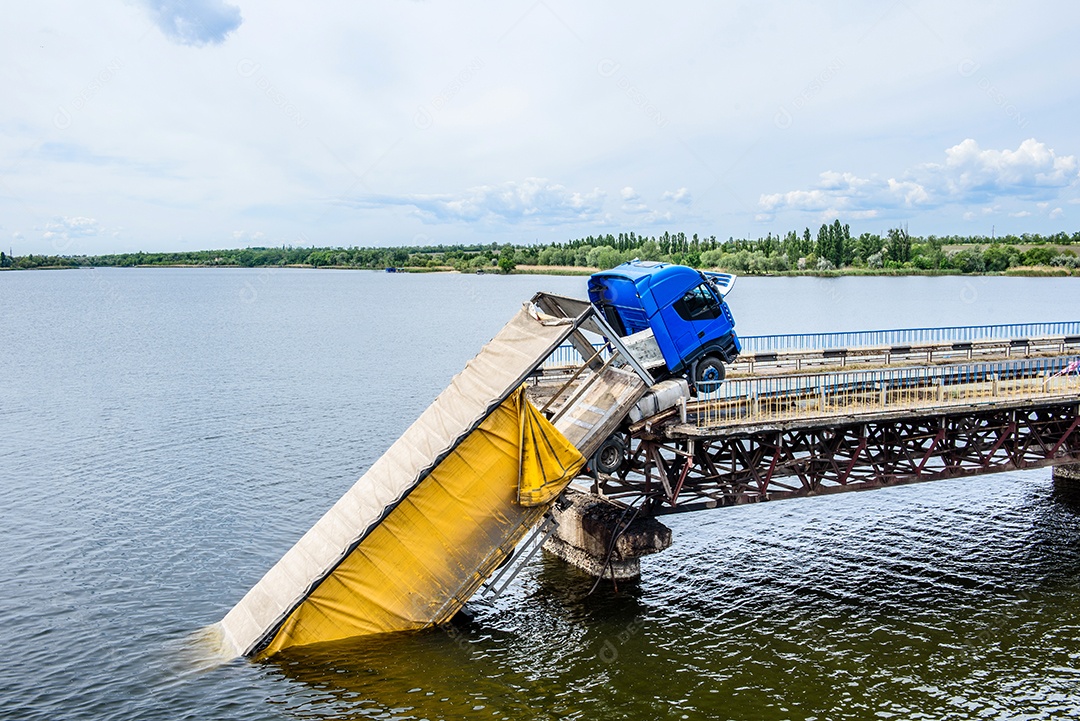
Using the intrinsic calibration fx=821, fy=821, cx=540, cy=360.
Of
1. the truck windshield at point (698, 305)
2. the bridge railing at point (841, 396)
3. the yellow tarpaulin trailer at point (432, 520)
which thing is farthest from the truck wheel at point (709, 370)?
the yellow tarpaulin trailer at point (432, 520)

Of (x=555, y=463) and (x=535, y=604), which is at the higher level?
(x=555, y=463)

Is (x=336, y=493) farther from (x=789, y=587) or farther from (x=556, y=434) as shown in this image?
(x=789, y=587)

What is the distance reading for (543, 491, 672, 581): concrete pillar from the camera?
2647cm

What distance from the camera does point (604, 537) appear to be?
26.9 m

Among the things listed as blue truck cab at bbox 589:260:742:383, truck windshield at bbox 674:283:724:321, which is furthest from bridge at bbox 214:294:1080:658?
truck windshield at bbox 674:283:724:321

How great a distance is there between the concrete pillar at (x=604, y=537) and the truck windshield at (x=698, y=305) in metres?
7.06

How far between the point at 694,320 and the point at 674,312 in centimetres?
100

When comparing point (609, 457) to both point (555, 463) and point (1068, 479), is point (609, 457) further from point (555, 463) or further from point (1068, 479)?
point (1068, 479)

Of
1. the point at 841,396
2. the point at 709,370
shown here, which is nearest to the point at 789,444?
the point at 841,396

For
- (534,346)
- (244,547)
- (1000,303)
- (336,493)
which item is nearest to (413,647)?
(534,346)

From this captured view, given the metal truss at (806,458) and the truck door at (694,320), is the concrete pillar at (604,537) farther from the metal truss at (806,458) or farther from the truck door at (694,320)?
the truck door at (694,320)

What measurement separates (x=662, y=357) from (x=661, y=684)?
36.9ft

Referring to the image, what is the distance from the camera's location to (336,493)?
121 ft

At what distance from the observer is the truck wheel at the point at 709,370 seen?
2937 cm
